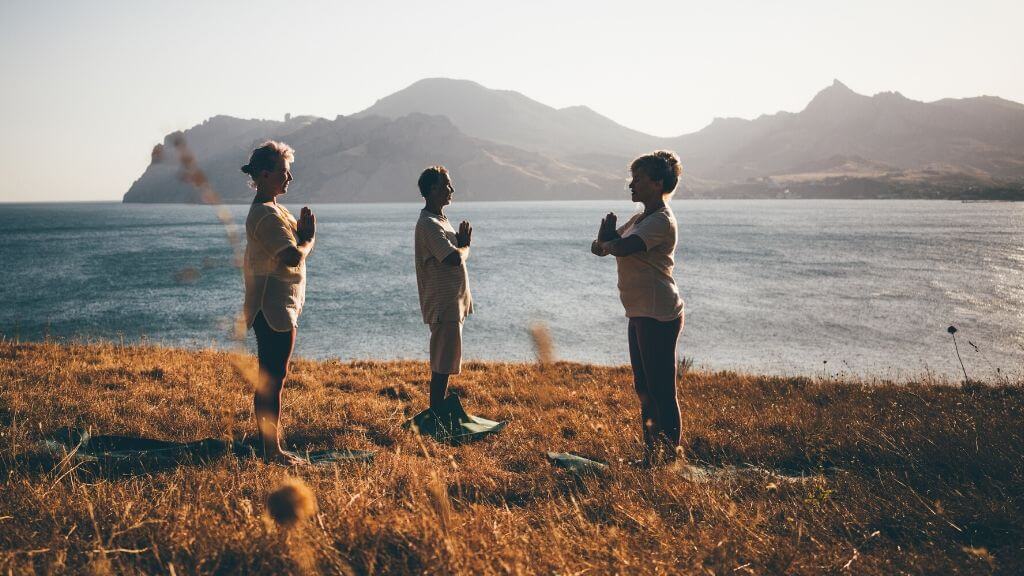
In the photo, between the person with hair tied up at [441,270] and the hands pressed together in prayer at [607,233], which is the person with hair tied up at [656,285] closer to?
the hands pressed together in prayer at [607,233]

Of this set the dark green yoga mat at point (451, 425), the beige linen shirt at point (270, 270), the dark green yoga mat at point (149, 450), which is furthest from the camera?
the dark green yoga mat at point (451, 425)

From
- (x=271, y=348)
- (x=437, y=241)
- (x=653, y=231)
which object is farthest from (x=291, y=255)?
(x=653, y=231)

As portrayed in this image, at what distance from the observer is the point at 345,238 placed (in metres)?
80.2

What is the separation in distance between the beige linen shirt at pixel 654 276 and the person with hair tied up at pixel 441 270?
5.03ft

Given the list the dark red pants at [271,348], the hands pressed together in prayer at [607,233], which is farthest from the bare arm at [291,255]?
the hands pressed together in prayer at [607,233]

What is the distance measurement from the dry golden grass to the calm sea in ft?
8.12

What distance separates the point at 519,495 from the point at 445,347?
1.81 metres

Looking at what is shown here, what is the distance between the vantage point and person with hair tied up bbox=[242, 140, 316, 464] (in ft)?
13.0

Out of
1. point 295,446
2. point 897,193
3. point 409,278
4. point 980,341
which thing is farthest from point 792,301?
point 897,193

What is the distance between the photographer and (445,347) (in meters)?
5.20

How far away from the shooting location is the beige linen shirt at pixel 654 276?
3969 millimetres

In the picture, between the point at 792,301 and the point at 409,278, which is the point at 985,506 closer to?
the point at 792,301

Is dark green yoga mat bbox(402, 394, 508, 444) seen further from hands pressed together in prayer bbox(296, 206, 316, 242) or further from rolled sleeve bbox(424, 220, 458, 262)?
hands pressed together in prayer bbox(296, 206, 316, 242)

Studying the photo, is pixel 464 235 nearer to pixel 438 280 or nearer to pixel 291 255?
pixel 438 280
